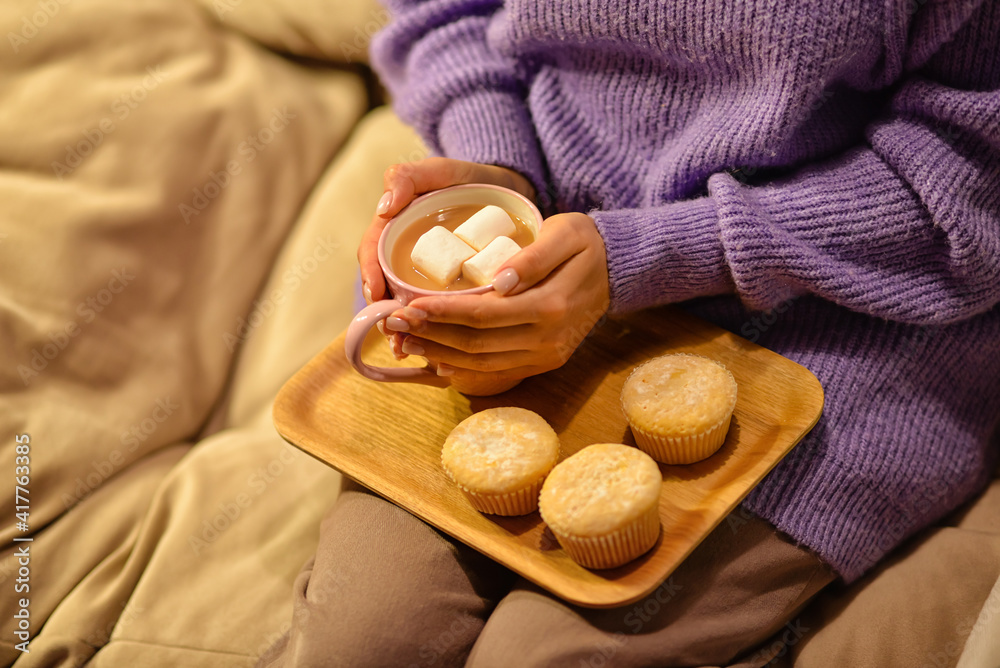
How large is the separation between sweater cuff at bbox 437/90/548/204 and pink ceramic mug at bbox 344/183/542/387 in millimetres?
139

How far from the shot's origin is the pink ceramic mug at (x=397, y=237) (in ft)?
2.56

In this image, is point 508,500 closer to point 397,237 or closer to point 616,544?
point 616,544

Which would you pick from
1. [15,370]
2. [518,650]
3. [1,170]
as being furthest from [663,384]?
[1,170]

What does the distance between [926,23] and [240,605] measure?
3.71ft

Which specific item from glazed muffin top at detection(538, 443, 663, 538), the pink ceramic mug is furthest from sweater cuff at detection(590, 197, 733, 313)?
glazed muffin top at detection(538, 443, 663, 538)

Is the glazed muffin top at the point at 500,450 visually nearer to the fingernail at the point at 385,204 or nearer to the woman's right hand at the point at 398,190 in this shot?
the woman's right hand at the point at 398,190

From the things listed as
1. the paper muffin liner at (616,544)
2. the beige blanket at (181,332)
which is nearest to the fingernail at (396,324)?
the paper muffin liner at (616,544)

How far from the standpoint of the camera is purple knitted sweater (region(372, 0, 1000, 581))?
0.82 m

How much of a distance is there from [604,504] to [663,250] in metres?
0.32

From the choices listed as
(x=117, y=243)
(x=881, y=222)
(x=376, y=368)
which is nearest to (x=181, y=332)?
(x=117, y=243)

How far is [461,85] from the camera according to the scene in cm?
106

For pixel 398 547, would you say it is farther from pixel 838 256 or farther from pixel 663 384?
pixel 838 256

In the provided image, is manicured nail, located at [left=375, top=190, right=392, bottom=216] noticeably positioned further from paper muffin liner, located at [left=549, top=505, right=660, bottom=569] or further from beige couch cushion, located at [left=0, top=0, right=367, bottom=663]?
beige couch cushion, located at [left=0, top=0, right=367, bottom=663]

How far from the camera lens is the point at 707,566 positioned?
850mm
